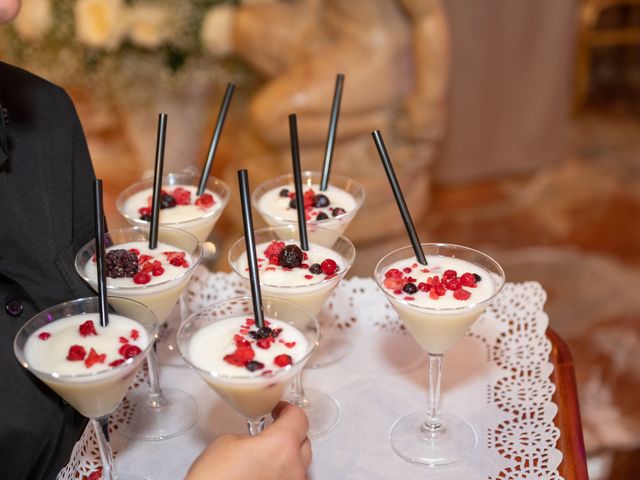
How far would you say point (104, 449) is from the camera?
5.10 ft

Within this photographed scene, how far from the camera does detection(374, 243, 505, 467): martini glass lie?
63.9 inches

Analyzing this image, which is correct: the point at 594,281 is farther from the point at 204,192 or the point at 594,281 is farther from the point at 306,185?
the point at 204,192

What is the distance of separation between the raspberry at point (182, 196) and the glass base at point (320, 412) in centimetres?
61

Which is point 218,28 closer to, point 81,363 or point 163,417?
point 163,417

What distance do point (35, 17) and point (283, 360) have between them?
8.68ft

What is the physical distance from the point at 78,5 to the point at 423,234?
220 centimetres

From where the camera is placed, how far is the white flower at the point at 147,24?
353 centimetres

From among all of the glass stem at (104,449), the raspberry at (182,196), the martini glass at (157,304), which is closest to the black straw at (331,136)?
the raspberry at (182,196)

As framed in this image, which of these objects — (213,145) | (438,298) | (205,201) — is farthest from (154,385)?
(438,298)

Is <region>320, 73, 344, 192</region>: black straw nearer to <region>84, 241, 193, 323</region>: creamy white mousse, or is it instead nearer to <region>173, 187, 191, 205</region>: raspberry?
<region>173, 187, 191, 205</region>: raspberry

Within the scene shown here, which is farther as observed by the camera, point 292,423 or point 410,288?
point 410,288

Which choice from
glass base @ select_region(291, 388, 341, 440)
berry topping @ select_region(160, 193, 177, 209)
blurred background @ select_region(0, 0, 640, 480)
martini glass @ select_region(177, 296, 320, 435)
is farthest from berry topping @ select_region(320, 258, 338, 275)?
blurred background @ select_region(0, 0, 640, 480)

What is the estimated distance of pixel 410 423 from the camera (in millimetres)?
1802

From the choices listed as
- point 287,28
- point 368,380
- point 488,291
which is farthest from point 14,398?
point 287,28
